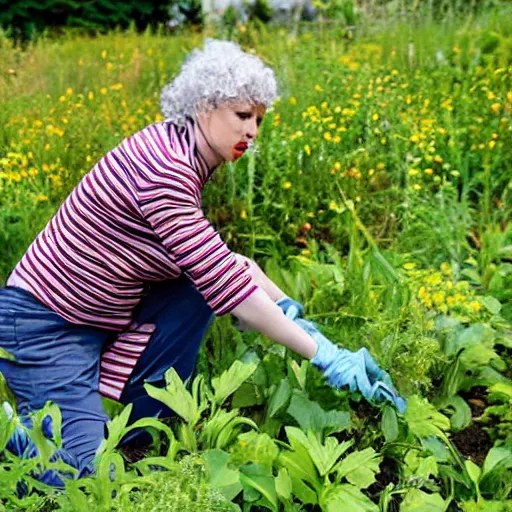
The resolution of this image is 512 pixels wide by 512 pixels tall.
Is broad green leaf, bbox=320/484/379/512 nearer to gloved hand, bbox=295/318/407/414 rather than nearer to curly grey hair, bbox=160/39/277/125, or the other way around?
gloved hand, bbox=295/318/407/414

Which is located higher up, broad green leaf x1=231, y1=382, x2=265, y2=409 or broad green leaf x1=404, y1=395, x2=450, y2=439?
broad green leaf x1=404, y1=395, x2=450, y2=439

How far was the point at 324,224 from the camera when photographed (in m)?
3.53

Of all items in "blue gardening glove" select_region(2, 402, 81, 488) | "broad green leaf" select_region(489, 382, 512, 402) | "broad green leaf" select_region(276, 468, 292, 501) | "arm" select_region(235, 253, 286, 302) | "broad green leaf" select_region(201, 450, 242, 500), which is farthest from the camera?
"arm" select_region(235, 253, 286, 302)

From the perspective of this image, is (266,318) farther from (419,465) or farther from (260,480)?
(419,465)

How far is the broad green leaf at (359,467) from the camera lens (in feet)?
6.78

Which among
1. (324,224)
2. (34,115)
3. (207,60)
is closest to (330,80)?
(324,224)

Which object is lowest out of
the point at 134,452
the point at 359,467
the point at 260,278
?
the point at 134,452

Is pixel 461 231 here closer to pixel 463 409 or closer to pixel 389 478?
pixel 463 409

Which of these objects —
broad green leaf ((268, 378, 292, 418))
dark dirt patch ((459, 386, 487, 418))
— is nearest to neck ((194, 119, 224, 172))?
broad green leaf ((268, 378, 292, 418))

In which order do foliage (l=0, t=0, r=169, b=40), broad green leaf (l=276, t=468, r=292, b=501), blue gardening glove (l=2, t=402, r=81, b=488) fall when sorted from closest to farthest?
broad green leaf (l=276, t=468, r=292, b=501) → blue gardening glove (l=2, t=402, r=81, b=488) → foliage (l=0, t=0, r=169, b=40)

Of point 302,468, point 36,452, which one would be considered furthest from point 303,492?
point 36,452

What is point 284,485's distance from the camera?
6.74ft

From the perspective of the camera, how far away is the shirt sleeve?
2.21m

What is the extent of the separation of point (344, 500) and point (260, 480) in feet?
0.67
